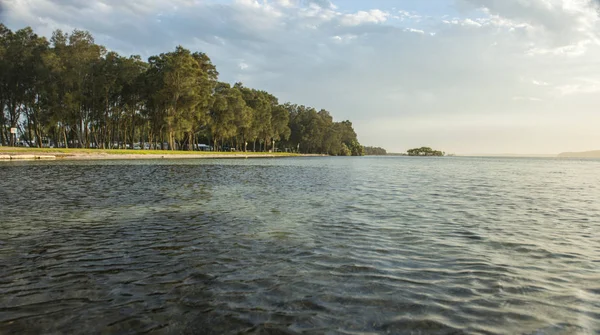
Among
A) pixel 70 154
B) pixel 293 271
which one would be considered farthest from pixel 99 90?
pixel 293 271

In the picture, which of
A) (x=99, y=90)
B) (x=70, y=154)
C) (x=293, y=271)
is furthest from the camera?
(x=99, y=90)

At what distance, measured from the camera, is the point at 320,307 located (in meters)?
5.37

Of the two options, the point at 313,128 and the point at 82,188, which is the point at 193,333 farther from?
the point at 313,128

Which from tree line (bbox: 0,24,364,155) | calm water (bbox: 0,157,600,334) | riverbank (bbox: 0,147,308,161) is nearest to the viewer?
calm water (bbox: 0,157,600,334)

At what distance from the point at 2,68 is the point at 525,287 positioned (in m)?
83.4

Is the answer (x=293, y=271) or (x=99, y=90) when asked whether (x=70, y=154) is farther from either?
(x=293, y=271)

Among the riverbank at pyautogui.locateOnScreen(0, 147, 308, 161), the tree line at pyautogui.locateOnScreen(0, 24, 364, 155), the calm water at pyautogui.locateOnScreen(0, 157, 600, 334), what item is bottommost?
the calm water at pyautogui.locateOnScreen(0, 157, 600, 334)

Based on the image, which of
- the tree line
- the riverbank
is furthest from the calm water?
the tree line

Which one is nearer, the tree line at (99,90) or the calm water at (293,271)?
the calm water at (293,271)

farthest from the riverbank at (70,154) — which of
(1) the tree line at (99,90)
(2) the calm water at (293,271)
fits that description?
(2) the calm water at (293,271)

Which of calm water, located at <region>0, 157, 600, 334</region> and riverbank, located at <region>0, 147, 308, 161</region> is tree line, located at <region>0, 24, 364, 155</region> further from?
calm water, located at <region>0, 157, 600, 334</region>

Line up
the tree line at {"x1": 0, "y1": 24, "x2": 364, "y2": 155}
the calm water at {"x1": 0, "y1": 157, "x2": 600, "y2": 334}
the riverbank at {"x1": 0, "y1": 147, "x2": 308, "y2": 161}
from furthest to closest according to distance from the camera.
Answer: the tree line at {"x1": 0, "y1": 24, "x2": 364, "y2": 155} < the riverbank at {"x1": 0, "y1": 147, "x2": 308, "y2": 161} < the calm water at {"x1": 0, "y1": 157, "x2": 600, "y2": 334}

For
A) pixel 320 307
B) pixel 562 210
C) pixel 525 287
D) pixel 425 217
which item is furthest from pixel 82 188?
pixel 562 210

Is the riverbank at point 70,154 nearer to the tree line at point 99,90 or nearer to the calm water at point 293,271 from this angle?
the tree line at point 99,90
